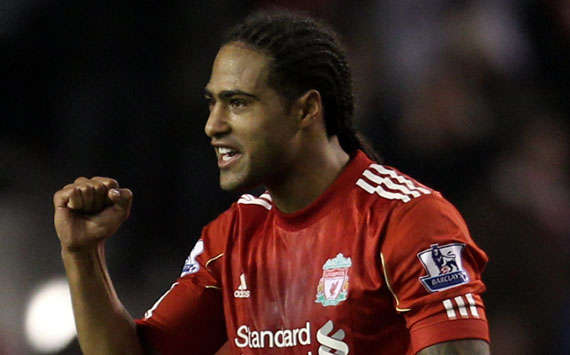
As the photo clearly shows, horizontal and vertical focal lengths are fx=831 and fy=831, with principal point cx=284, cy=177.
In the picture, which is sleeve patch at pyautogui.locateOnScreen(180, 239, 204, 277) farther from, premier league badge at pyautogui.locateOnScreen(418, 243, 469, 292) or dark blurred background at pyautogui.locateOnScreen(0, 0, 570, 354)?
dark blurred background at pyautogui.locateOnScreen(0, 0, 570, 354)

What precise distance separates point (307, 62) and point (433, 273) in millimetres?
620

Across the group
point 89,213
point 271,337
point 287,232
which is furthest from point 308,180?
point 89,213

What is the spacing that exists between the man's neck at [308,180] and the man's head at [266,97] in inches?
0.9

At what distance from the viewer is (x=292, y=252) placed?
79.2 inches

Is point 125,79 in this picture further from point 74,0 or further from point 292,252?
point 292,252

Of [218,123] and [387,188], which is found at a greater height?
[218,123]

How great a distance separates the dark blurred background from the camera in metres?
3.37

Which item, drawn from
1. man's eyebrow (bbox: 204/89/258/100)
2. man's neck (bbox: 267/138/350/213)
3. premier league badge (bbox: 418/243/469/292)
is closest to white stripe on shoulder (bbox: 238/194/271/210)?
man's neck (bbox: 267/138/350/213)

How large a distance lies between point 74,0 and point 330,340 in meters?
2.44

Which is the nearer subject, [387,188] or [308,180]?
[387,188]

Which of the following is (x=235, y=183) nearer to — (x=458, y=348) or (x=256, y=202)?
(x=256, y=202)

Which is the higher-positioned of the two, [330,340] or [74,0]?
[74,0]

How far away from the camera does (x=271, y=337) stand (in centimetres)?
196

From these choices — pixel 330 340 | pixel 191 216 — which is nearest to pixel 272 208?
pixel 330 340
